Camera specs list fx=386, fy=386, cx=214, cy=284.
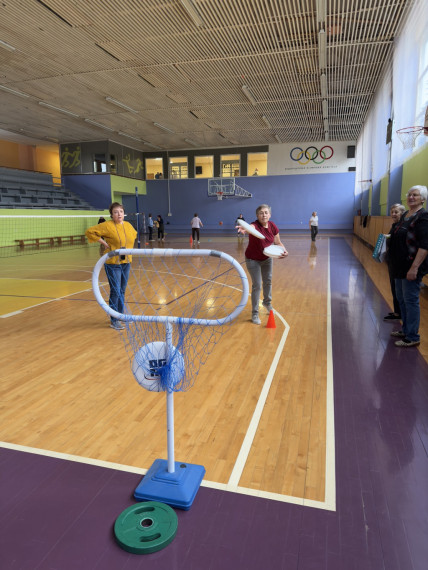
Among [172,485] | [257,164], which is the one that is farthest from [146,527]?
[257,164]

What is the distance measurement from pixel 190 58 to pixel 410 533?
13.9 m

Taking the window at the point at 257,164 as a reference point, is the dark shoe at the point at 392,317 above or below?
below

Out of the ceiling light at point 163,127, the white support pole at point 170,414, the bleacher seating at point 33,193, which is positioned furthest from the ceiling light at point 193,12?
the bleacher seating at point 33,193

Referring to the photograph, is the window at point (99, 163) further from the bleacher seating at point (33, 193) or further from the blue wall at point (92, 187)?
the bleacher seating at point (33, 193)

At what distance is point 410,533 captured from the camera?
198 cm

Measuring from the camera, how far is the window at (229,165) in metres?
29.3

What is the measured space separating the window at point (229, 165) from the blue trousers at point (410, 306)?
26.2 meters

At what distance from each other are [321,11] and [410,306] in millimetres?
8957

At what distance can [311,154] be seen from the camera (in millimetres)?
27859

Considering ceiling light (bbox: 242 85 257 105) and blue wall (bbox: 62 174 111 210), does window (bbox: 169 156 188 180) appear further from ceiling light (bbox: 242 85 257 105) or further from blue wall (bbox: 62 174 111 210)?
ceiling light (bbox: 242 85 257 105)

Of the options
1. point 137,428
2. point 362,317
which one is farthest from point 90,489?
point 362,317

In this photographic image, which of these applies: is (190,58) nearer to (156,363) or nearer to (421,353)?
(421,353)

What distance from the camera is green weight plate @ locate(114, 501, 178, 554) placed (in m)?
1.90

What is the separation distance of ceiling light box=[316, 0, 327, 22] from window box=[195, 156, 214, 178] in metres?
20.6
